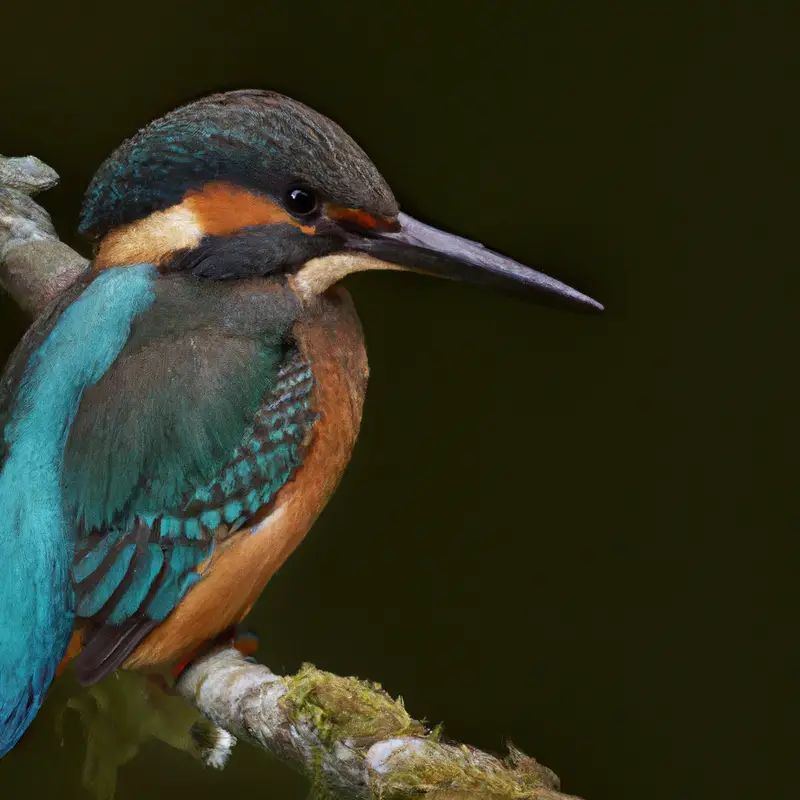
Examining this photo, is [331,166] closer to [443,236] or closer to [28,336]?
[443,236]

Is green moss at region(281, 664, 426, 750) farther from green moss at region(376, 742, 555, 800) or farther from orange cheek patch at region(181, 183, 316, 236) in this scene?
orange cheek patch at region(181, 183, 316, 236)

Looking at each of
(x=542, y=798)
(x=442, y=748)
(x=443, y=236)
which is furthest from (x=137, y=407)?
(x=542, y=798)

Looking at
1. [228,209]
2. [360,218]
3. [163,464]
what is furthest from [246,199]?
[163,464]

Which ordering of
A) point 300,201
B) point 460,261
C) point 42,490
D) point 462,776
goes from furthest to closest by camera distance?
1. point 460,261
2. point 300,201
3. point 42,490
4. point 462,776

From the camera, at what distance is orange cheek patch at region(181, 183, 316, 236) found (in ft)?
5.86

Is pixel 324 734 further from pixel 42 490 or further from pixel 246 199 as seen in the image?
pixel 246 199

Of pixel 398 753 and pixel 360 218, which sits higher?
pixel 360 218

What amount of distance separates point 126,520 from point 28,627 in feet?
0.66

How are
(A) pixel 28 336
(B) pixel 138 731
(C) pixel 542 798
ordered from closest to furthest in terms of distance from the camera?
1. (C) pixel 542 798
2. (A) pixel 28 336
3. (B) pixel 138 731

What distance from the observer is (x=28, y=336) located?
192cm

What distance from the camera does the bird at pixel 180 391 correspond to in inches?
67.4

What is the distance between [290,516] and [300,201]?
49 cm

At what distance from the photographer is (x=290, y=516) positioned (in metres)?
1.88

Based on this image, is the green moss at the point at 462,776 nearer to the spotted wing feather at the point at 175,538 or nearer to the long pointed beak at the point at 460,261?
the spotted wing feather at the point at 175,538
